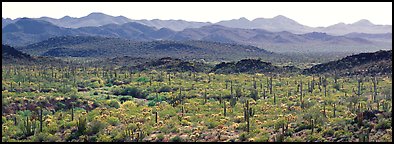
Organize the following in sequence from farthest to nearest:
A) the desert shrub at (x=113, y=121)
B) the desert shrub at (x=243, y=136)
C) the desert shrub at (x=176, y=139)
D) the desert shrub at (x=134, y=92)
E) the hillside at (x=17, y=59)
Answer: the hillside at (x=17, y=59) < the desert shrub at (x=134, y=92) < the desert shrub at (x=113, y=121) < the desert shrub at (x=176, y=139) < the desert shrub at (x=243, y=136)

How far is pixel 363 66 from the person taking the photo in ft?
234

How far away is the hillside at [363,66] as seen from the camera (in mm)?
66131

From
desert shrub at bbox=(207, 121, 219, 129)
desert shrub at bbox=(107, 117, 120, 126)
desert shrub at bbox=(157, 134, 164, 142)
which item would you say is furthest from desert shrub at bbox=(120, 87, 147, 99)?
desert shrub at bbox=(157, 134, 164, 142)

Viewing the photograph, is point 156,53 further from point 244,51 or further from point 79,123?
point 79,123

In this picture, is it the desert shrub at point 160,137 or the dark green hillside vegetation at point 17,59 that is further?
the dark green hillside vegetation at point 17,59

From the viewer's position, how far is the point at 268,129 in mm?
32406

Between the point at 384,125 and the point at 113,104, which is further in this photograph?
the point at 113,104

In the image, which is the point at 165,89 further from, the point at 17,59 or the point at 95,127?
the point at 17,59

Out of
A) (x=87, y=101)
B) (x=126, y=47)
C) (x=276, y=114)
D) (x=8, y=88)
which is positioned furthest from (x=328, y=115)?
(x=126, y=47)

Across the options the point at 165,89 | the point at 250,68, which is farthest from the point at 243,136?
the point at 250,68

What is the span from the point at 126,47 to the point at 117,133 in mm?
142506

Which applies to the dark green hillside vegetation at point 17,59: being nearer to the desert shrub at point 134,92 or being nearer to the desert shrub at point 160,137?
the desert shrub at point 134,92

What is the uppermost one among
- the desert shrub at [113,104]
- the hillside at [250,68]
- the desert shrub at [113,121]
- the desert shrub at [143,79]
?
the hillside at [250,68]

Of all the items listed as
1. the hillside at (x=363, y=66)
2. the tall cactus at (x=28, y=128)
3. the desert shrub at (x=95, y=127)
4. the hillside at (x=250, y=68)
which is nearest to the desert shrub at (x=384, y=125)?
the desert shrub at (x=95, y=127)
